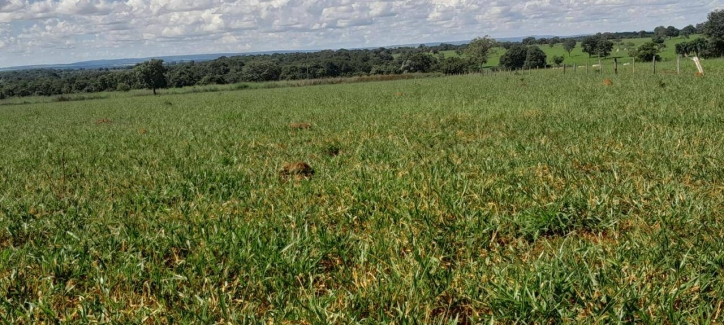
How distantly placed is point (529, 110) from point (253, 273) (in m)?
10.1

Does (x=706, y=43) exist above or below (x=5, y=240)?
above

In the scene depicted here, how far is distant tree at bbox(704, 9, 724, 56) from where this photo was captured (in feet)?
290

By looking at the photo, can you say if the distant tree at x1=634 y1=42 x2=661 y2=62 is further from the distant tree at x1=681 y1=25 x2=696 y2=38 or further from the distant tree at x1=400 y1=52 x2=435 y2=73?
the distant tree at x1=681 y1=25 x2=696 y2=38

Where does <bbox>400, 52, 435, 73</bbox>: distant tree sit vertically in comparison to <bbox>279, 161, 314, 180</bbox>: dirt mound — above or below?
above

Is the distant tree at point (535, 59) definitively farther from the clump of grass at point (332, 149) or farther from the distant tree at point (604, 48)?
the clump of grass at point (332, 149)

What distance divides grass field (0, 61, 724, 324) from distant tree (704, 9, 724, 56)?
102646 millimetres

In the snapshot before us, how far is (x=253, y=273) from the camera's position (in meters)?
3.23

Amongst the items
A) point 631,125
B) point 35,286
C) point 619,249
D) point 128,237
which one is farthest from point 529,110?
point 35,286

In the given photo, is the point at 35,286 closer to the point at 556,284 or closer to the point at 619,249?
the point at 556,284

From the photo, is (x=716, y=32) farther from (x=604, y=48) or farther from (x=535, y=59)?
(x=604, y=48)

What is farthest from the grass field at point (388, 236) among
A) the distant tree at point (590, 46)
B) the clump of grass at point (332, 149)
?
the distant tree at point (590, 46)

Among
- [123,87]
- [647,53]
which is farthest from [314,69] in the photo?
[647,53]

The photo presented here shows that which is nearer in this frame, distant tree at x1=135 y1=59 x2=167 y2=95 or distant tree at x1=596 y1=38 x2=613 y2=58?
distant tree at x1=135 y1=59 x2=167 y2=95

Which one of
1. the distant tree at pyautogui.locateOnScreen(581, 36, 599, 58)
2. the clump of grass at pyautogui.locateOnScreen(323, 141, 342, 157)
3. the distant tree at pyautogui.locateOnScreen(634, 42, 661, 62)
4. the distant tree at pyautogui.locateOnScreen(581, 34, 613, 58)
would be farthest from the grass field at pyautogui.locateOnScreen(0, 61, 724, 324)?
the distant tree at pyautogui.locateOnScreen(581, 36, 599, 58)
